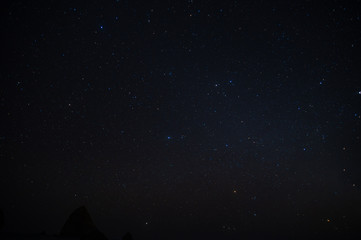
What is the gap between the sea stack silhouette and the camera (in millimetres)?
19469

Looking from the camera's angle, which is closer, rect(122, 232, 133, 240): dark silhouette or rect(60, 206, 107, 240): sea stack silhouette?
rect(60, 206, 107, 240): sea stack silhouette

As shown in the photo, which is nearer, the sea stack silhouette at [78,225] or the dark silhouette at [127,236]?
the sea stack silhouette at [78,225]

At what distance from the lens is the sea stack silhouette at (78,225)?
1947cm

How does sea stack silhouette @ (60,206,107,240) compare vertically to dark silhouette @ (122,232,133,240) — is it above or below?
above

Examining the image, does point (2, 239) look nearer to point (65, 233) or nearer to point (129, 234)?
point (65, 233)

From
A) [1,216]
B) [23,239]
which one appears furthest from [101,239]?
[1,216]

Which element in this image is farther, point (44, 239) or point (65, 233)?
point (65, 233)

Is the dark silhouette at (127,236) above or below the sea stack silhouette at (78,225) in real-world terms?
below

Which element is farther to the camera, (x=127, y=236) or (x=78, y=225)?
(x=127, y=236)

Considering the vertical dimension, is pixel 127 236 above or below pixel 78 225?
below

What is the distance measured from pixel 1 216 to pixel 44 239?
4023 millimetres

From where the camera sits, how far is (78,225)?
20.5 m

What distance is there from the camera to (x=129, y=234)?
71.9 feet

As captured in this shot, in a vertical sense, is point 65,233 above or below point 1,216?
below
